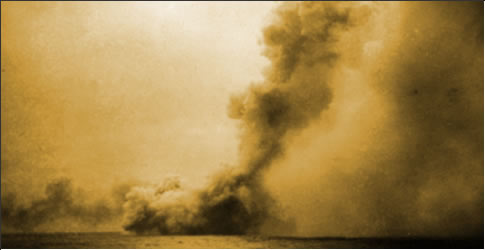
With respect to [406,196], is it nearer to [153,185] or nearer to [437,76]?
[437,76]

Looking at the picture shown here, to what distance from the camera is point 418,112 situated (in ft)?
79.9

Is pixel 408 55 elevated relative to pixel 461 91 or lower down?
elevated

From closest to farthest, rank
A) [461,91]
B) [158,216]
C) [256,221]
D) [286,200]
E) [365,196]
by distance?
[461,91] → [365,196] → [286,200] → [256,221] → [158,216]

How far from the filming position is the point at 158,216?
1307 inches

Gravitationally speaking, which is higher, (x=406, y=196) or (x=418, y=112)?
(x=418, y=112)

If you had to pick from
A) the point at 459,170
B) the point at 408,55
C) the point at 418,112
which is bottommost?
the point at 459,170

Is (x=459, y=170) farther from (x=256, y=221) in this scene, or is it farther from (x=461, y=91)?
(x=256, y=221)

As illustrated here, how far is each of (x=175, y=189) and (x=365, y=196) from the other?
8.94 m

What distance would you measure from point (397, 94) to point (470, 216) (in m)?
6.58

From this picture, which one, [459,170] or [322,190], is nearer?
[459,170]

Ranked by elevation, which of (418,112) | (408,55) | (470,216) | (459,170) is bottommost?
(470,216)

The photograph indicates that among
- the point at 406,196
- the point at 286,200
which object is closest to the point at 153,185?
the point at 286,200

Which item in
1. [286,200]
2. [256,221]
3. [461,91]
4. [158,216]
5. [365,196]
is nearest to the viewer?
[461,91]

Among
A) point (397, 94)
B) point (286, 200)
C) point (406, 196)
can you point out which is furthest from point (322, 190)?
point (397, 94)
